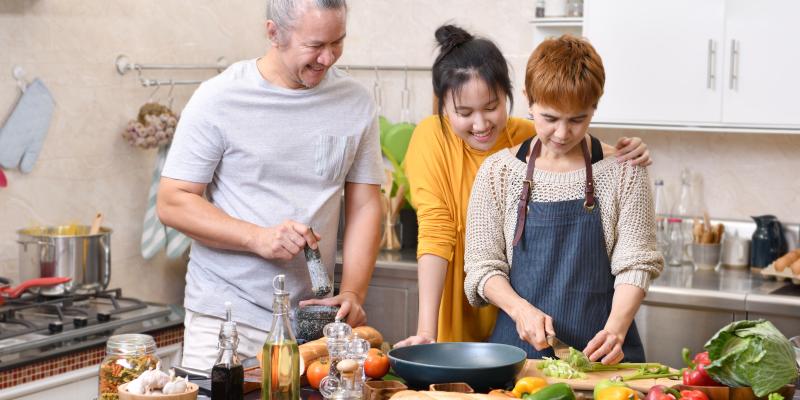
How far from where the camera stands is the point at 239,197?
233 cm

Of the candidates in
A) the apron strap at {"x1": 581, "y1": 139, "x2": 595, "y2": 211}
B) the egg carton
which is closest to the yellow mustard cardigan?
the apron strap at {"x1": 581, "y1": 139, "x2": 595, "y2": 211}

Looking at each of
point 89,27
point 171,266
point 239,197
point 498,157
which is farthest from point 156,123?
point 498,157

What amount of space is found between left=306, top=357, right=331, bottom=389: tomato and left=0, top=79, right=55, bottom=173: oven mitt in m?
1.80

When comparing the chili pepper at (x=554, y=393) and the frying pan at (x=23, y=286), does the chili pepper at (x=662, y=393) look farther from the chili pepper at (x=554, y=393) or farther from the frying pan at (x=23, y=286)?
Result: the frying pan at (x=23, y=286)

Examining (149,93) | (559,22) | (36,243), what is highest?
(559,22)

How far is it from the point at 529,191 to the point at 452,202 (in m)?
0.24

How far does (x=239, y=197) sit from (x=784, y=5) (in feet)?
6.92

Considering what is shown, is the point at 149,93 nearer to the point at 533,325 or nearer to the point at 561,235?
the point at 561,235

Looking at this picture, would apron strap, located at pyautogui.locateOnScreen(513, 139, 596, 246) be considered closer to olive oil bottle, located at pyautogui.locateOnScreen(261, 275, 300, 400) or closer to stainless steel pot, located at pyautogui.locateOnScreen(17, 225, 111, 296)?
olive oil bottle, located at pyautogui.locateOnScreen(261, 275, 300, 400)

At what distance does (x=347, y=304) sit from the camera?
226 centimetres

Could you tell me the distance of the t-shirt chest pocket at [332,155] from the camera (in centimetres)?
234

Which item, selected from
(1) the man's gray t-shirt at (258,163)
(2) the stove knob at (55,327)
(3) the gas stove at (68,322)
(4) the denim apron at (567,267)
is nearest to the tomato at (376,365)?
(4) the denim apron at (567,267)

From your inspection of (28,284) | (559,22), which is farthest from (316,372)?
(559,22)

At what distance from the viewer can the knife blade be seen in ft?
6.31
